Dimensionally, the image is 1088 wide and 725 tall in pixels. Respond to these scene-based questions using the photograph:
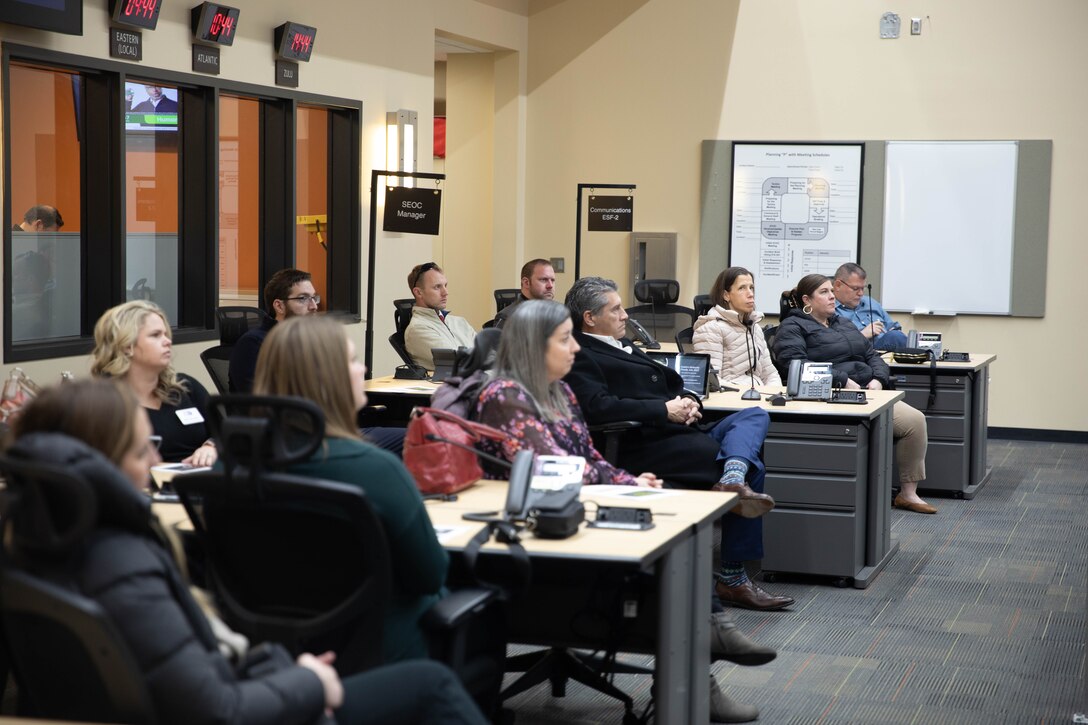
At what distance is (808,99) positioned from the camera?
10.9 m

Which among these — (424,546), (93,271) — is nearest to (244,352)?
(93,271)

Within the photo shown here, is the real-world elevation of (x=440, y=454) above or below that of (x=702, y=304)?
below

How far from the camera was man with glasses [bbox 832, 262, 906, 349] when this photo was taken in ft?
27.6

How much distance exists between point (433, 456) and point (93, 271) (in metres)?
4.40

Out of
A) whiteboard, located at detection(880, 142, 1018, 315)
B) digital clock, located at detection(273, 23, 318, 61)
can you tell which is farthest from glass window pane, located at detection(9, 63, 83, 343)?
whiteboard, located at detection(880, 142, 1018, 315)

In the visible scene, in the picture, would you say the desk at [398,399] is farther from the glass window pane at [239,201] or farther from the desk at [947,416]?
the desk at [947,416]

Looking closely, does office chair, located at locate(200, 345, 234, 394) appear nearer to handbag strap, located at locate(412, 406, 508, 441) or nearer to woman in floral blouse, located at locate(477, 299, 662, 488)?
woman in floral blouse, located at locate(477, 299, 662, 488)

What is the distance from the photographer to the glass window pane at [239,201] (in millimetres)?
8570

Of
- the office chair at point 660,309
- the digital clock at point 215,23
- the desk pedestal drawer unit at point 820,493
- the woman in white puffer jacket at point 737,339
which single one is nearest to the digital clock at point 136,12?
the digital clock at point 215,23

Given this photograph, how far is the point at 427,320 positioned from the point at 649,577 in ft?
13.7

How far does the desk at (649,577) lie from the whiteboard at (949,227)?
24.4 feet

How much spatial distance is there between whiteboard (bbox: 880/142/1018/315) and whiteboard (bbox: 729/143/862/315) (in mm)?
355

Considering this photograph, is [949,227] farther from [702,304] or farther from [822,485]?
[822,485]

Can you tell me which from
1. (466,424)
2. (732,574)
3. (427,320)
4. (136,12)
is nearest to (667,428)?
(732,574)
